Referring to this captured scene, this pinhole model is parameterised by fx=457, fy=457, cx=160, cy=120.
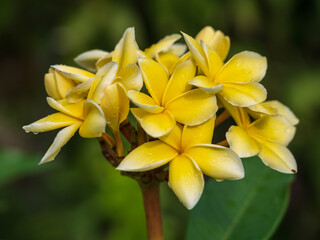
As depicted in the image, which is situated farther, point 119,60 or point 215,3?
point 215,3

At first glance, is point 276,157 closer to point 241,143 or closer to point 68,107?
point 241,143

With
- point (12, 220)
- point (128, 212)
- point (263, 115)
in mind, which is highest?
point (263, 115)

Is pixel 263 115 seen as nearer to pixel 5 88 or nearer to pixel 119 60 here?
pixel 119 60

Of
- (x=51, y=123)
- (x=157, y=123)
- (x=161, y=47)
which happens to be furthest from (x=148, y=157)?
(x=161, y=47)

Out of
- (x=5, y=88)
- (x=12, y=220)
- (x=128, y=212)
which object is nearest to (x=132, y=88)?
(x=128, y=212)

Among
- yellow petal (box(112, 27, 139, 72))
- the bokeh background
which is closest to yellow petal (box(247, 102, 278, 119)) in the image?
yellow petal (box(112, 27, 139, 72))

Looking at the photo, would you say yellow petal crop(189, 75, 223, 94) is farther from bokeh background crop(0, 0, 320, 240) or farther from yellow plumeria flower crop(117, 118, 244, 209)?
bokeh background crop(0, 0, 320, 240)

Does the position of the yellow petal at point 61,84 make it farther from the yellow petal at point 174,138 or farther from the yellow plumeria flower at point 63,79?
the yellow petal at point 174,138
